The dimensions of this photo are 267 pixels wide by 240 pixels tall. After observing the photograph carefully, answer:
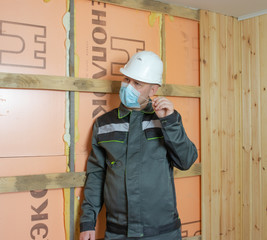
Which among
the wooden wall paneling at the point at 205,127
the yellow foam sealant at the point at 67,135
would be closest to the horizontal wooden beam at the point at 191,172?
the wooden wall paneling at the point at 205,127

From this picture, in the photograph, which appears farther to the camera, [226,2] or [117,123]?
[226,2]

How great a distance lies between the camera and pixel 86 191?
199 centimetres

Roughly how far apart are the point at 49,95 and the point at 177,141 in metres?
0.94

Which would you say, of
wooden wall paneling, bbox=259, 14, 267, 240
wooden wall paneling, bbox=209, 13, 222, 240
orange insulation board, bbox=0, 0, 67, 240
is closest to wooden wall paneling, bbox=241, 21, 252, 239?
wooden wall paneling, bbox=259, 14, 267, 240

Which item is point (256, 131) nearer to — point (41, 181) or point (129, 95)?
point (129, 95)

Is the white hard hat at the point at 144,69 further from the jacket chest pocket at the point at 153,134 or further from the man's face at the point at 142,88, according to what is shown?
the jacket chest pocket at the point at 153,134

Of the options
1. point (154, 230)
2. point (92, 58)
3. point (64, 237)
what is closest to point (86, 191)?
point (64, 237)

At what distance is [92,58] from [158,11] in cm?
71

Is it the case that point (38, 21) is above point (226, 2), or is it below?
below

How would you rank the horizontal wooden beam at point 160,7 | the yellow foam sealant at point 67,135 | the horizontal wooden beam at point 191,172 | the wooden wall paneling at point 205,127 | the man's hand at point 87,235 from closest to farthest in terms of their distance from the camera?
1. the man's hand at point 87,235
2. the yellow foam sealant at point 67,135
3. the horizontal wooden beam at point 160,7
4. the horizontal wooden beam at point 191,172
5. the wooden wall paneling at point 205,127

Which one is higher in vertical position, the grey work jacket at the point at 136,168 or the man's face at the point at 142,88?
the man's face at the point at 142,88

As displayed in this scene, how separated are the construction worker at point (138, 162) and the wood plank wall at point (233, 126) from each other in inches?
31.8

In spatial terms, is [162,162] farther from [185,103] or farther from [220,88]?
[220,88]

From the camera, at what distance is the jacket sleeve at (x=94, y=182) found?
1.95 m
